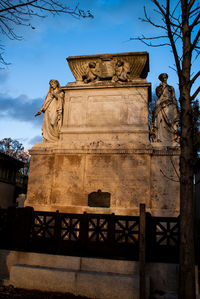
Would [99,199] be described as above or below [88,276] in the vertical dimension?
above

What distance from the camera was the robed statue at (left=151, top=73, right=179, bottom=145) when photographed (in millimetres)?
11156

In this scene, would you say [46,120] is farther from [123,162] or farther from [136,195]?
[136,195]

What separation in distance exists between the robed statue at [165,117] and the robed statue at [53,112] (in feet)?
13.8

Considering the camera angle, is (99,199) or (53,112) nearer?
(99,199)

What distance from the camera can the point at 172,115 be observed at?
11406mm

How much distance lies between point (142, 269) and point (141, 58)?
9.37 metres

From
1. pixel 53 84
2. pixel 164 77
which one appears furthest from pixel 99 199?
pixel 164 77

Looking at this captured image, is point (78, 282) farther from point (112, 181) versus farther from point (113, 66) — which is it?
point (113, 66)

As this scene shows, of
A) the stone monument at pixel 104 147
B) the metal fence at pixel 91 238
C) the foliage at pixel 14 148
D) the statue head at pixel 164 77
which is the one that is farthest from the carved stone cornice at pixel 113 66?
the foliage at pixel 14 148

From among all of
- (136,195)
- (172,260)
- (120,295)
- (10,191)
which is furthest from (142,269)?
(10,191)

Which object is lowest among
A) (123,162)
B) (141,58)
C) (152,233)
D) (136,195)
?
(152,233)

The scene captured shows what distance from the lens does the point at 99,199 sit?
10438 mm

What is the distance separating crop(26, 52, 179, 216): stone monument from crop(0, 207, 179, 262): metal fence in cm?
321

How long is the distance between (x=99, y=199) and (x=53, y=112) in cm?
462
